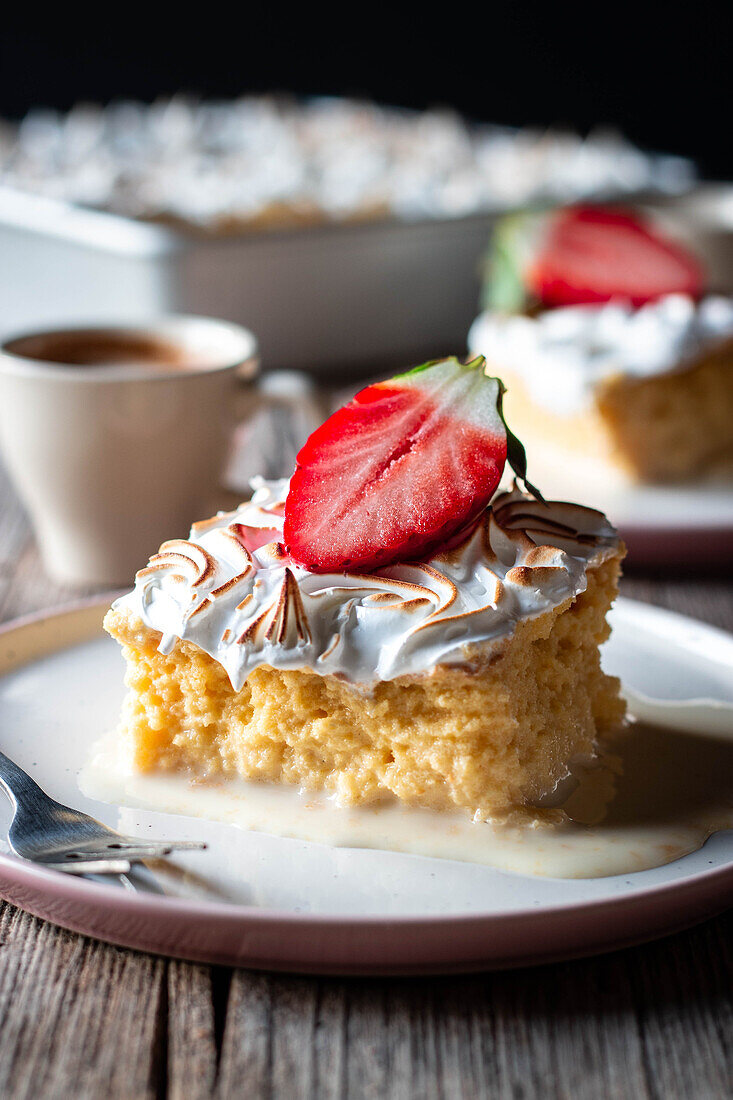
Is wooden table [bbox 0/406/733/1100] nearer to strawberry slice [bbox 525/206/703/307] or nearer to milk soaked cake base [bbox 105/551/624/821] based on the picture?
milk soaked cake base [bbox 105/551/624/821]

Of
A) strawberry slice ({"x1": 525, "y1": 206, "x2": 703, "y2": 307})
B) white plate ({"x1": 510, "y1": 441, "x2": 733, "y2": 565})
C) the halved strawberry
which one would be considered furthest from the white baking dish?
white plate ({"x1": 510, "y1": 441, "x2": 733, "y2": 565})

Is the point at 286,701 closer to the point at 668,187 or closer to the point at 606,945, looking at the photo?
the point at 606,945

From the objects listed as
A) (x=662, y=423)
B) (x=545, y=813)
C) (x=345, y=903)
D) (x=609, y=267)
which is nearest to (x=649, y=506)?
(x=662, y=423)

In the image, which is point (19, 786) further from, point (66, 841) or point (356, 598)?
point (356, 598)

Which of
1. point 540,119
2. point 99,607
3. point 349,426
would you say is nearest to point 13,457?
point 99,607

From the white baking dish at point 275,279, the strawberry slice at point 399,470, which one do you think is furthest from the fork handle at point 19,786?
the white baking dish at point 275,279

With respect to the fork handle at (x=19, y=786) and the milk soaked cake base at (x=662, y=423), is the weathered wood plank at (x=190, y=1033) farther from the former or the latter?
the milk soaked cake base at (x=662, y=423)
